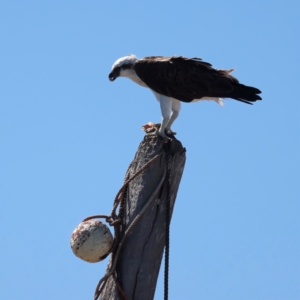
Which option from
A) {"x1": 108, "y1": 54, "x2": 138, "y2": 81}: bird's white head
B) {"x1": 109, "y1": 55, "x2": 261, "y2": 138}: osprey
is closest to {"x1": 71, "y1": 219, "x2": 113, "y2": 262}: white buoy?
A: {"x1": 109, "y1": 55, "x2": 261, "y2": 138}: osprey

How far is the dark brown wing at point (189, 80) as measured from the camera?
8273 millimetres

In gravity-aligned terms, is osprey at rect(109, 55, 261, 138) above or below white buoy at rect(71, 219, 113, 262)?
above

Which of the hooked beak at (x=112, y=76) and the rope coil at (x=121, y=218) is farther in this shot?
the hooked beak at (x=112, y=76)

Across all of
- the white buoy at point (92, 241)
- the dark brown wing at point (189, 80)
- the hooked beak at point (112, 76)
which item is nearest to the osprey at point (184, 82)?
the dark brown wing at point (189, 80)

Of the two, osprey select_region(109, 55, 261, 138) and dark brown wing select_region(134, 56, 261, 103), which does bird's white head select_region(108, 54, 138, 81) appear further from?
dark brown wing select_region(134, 56, 261, 103)

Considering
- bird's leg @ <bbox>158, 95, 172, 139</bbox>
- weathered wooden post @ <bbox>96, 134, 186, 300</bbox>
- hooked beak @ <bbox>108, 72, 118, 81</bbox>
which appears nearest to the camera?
weathered wooden post @ <bbox>96, 134, 186, 300</bbox>

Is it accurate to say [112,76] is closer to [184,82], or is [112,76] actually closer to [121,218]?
[184,82]

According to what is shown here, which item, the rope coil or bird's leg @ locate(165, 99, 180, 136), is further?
bird's leg @ locate(165, 99, 180, 136)

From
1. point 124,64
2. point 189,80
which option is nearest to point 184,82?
point 189,80

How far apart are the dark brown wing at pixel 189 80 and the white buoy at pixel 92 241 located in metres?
3.26

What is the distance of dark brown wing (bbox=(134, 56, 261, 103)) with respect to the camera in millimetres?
8273

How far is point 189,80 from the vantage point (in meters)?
8.42

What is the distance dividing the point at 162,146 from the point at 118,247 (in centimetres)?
93

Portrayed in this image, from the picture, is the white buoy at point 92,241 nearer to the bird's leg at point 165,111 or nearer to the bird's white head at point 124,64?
the bird's leg at point 165,111
